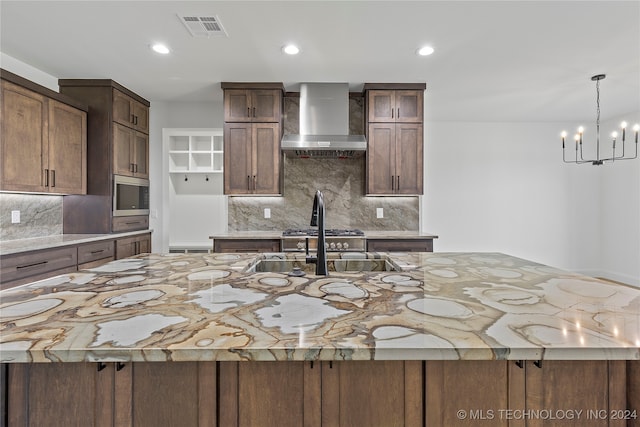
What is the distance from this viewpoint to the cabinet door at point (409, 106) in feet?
12.3

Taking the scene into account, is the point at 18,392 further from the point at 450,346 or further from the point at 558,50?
the point at 558,50

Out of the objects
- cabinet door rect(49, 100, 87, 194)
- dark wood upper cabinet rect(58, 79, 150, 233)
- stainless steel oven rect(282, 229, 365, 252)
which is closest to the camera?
cabinet door rect(49, 100, 87, 194)

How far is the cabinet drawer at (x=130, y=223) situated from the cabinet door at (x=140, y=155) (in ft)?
1.79

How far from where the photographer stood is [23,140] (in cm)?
287

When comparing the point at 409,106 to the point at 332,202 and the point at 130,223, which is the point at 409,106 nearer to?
the point at 332,202

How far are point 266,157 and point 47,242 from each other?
2.22 m

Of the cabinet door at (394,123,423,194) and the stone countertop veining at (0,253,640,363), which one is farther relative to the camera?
the cabinet door at (394,123,423,194)

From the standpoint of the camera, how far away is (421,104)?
376cm

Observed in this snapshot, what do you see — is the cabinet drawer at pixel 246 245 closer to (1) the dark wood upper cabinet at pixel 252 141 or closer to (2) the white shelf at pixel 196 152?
(1) the dark wood upper cabinet at pixel 252 141

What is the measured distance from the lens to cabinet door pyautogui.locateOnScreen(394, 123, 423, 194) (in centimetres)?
379

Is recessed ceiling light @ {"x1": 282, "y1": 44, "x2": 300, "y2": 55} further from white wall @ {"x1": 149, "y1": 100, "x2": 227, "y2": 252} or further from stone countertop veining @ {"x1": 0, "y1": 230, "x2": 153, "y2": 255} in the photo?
stone countertop veining @ {"x1": 0, "y1": 230, "x2": 153, "y2": 255}

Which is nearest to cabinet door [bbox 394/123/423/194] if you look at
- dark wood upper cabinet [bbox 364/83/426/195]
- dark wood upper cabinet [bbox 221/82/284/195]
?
dark wood upper cabinet [bbox 364/83/426/195]

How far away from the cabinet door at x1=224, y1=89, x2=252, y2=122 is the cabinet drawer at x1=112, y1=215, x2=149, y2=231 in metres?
1.69

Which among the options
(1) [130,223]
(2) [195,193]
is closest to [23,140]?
(1) [130,223]
